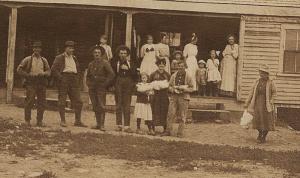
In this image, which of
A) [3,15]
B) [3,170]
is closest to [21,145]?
[3,170]

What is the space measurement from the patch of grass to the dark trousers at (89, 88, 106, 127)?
1.22 m

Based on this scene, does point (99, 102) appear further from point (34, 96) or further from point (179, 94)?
point (179, 94)

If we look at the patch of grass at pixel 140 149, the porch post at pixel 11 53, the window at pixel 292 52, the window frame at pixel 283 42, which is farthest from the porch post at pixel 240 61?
the porch post at pixel 11 53

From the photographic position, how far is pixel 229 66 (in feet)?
59.6

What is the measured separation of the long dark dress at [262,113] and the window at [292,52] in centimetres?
513

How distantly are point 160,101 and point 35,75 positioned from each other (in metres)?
2.95

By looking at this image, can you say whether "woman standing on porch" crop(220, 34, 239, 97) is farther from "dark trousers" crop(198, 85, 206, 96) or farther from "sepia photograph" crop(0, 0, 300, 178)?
"dark trousers" crop(198, 85, 206, 96)

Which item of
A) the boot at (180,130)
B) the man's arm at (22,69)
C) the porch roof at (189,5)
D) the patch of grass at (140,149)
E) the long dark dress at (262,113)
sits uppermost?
the porch roof at (189,5)

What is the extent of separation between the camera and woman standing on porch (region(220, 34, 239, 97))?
1803 centimetres

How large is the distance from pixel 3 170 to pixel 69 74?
467 cm

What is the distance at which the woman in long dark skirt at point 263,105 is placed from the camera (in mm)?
13422

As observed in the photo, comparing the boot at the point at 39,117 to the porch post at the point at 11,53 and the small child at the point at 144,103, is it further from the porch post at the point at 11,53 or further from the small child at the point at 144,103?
the porch post at the point at 11,53

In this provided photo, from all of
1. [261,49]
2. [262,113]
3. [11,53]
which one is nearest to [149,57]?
[261,49]

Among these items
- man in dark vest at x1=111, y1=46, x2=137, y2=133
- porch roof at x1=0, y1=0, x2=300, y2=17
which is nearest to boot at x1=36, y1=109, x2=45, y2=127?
man in dark vest at x1=111, y1=46, x2=137, y2=133
